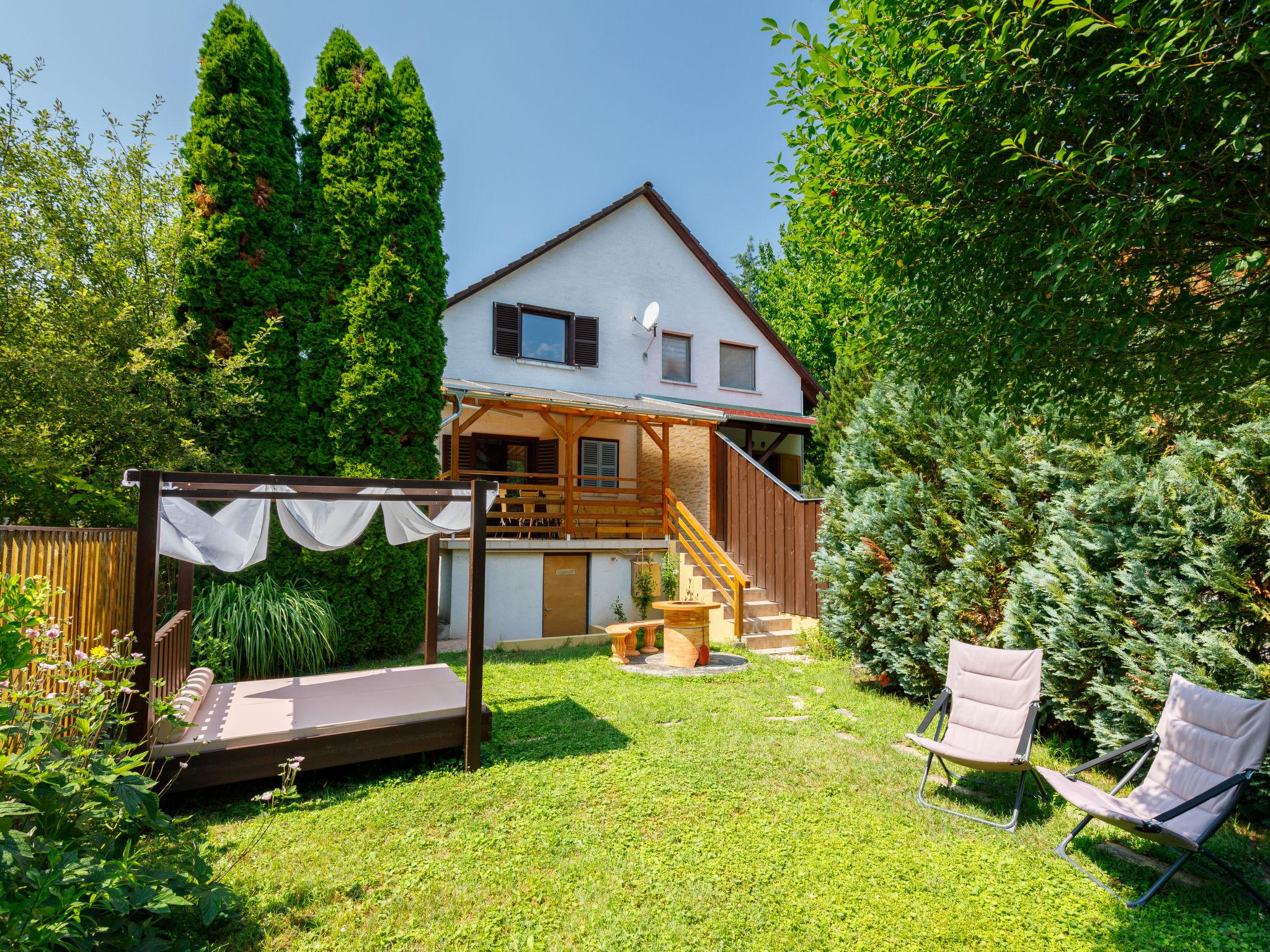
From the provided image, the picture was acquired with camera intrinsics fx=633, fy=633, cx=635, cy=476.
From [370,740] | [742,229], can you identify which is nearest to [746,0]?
[370,740]

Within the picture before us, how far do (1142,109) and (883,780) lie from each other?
15.7 ft

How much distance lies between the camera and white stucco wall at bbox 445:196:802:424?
13672 millimetres

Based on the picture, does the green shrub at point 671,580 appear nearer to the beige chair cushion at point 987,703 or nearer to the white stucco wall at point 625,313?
the white stucco wall at point 625,313

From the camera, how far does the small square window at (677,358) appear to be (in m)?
15.9

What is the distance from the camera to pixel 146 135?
25.6 ft

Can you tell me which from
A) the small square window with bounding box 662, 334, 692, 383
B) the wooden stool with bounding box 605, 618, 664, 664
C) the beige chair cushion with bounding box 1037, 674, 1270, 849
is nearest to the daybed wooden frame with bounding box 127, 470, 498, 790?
the wooden stool with bounding box 605, 618, 664, 664

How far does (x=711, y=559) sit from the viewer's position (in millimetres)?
11508

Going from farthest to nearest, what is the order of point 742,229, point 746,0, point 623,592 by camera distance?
point 742,229 < point 623,592 < point 746,0

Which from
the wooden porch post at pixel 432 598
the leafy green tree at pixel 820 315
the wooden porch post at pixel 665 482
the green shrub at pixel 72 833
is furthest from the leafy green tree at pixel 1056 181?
the wooden porch post at pixel 665 482

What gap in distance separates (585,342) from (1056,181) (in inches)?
498

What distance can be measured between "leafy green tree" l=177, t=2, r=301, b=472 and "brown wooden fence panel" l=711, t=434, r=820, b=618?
309 inches

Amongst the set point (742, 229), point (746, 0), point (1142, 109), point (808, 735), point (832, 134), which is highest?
point (742, 229)

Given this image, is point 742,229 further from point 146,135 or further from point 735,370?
point 146,135

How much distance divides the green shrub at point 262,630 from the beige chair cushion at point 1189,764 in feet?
27.5
